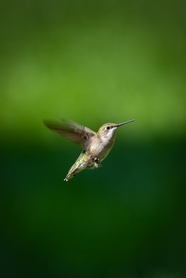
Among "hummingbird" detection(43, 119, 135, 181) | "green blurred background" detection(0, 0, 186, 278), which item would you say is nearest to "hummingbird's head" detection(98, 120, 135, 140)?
"hummingbird" detection(43, 119, 135, 181)

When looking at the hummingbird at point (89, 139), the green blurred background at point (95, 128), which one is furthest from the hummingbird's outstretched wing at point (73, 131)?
the green blurred background at point (95, 128)

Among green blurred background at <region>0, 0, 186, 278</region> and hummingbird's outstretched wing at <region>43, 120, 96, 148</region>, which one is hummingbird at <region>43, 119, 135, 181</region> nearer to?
hummingbird's outstretched wing at <region>43, 120, 96, 148</region>

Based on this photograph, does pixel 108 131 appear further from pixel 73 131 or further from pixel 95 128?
pixel 95 128

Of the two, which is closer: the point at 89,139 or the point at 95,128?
the point at 89,139

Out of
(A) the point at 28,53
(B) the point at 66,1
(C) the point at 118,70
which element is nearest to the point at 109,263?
(C) the point at 118,70

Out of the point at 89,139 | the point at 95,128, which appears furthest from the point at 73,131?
the point at 95,128
